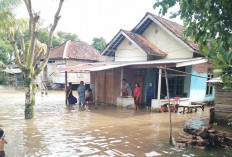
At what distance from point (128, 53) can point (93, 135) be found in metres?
9.72

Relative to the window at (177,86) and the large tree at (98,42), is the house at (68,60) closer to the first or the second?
the large tree at (98,42)

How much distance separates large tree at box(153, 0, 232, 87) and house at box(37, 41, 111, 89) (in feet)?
66.6

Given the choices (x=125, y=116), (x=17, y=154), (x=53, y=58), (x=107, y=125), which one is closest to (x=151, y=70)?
(x=125, y=116)

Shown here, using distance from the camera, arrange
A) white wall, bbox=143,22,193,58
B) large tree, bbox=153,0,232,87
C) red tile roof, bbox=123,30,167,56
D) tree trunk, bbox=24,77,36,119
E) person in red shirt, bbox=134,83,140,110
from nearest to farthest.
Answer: large tree, bbox=153,0,232,87
tree trunk, bbox=24,77,36,119
person in red shirt, bbox=134,83,140,110
white wall, bbox=143,22,193,58
red tile roof, bbox=123,30,167,56

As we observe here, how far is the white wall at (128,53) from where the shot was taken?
14.5 m

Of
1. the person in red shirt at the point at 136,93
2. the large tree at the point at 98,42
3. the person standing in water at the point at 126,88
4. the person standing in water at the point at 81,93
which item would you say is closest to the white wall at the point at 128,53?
the person standing in water at the point at 126,88

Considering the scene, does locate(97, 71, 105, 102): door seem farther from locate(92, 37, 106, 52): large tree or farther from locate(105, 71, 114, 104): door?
locate(92, 37, 106, 52): large tree

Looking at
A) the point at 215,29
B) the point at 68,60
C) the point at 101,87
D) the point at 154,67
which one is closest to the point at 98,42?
the point at 68,60

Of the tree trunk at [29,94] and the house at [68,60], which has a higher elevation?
the house at [68,60]

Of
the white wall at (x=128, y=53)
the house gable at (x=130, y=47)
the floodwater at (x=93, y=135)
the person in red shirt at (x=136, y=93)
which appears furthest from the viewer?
the white wall at (x=128, y=53)

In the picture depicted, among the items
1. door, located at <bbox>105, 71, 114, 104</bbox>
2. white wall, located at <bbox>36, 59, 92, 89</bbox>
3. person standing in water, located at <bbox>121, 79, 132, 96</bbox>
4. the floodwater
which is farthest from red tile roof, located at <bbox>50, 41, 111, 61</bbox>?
the floodwater

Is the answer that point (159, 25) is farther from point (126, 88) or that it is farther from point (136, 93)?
point (136, 93)

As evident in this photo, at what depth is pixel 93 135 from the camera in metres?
6.70

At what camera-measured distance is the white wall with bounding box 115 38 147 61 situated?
14.5 metres
